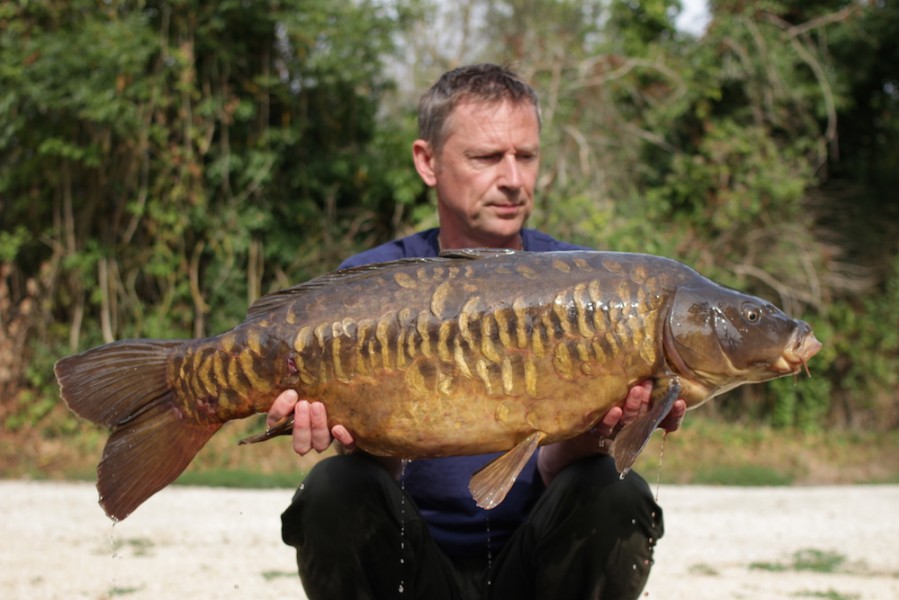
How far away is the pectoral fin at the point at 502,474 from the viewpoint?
1969 mm

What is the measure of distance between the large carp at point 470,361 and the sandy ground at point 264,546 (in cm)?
187

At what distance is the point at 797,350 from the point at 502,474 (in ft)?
2.06

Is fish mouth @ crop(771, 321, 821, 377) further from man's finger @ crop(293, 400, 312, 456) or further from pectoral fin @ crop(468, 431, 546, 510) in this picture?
man's finger @ crop(293, 400, 312, 456)

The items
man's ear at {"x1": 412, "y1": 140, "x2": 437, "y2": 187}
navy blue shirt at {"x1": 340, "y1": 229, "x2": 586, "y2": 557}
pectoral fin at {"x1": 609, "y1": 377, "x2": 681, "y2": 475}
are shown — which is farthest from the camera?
man's ear at {"x1": 412, "y1": 140, "x2": 437, "y2": 187}

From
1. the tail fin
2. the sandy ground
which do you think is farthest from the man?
the sandy ground

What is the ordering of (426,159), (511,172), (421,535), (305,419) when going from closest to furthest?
(305,419) < (421,535) < (511,172) < (426,159)

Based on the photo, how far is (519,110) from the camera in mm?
2711

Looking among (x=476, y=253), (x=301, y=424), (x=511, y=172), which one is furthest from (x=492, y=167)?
(x=301, y=424)

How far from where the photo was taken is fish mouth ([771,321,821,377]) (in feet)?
6.42

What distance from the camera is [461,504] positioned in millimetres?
2584

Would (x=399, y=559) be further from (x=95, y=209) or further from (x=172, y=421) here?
(x=95, y=209)

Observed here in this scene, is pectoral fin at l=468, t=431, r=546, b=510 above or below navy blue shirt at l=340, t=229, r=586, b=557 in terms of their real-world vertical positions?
above

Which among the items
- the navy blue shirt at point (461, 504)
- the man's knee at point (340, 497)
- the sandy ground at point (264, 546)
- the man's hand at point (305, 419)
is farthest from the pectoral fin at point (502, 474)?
the sandy ground at point (264, 546)

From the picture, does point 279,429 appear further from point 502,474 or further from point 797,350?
point 797,350
